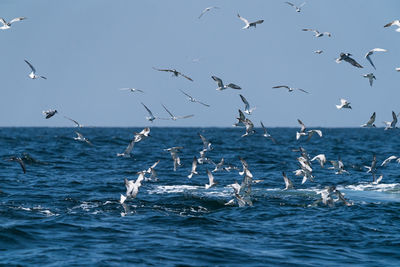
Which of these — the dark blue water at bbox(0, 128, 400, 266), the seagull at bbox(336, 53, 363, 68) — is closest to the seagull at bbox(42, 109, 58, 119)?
the dark blue water at bbox(0, 128, 400, 266)

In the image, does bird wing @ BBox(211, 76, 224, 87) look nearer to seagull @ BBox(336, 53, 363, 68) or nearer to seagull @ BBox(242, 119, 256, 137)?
seagull @ BBox(242, 119, 256, 137)

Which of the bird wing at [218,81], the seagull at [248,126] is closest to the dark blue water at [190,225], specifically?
the seagull at [248,126]

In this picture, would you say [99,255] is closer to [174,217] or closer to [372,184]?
[174,217]

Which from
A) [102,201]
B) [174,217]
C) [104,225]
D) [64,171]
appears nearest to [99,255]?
[104,225]

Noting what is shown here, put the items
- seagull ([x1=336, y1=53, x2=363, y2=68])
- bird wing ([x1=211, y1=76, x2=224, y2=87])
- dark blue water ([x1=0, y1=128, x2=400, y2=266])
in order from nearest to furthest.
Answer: dark blue water ([x1=0, y1=128, x2=400, y2=266])
seagull ([x1=336, y1=53, x2=363, y2=68])
bird wing ([x1=211, y1=76, x2=224, y2=87])

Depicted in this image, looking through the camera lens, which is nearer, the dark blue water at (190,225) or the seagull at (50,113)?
the dark blue water at (190,225)

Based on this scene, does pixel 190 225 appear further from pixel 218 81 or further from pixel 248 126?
pixel 218 81

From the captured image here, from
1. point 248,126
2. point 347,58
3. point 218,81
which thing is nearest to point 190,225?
point 248,126

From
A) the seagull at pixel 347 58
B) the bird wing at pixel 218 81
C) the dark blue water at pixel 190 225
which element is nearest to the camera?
the dark blue water at pixel 190 225

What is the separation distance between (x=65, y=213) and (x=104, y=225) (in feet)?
10.0

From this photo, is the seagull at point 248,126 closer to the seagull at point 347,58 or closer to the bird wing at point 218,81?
the bird wing at point 218,81

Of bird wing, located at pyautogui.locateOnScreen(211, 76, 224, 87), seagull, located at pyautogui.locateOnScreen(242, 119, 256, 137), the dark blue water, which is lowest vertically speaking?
the dark blue water

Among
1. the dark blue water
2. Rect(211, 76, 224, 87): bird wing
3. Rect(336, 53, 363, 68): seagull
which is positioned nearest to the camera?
the dark blue water

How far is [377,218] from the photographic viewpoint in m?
24.4
